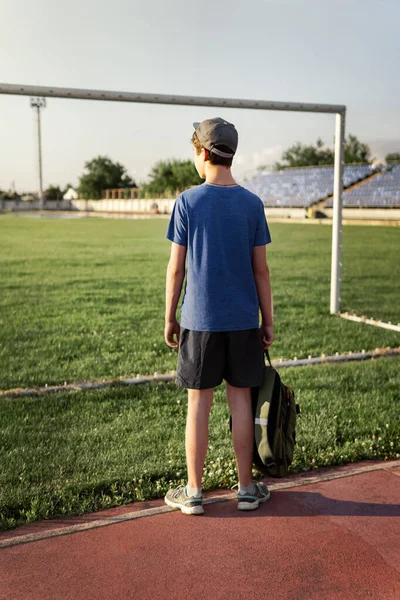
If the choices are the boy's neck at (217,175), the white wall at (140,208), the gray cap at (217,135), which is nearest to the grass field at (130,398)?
the boy's neck at (217,175)

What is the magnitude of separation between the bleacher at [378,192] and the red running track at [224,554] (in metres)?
36.4

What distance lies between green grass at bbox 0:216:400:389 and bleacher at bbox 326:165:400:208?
20421mm

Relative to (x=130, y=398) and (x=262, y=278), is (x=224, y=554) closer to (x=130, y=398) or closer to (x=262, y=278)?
(x=262, y=278)

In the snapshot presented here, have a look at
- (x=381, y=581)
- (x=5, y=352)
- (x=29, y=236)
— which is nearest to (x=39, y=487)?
(x=381, y=581)

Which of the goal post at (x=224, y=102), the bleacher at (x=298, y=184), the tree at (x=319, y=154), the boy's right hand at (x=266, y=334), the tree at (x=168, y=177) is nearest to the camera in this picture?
the boy's right hand at (x=266, y=334)

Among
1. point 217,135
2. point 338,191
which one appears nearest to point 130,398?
point 217,135

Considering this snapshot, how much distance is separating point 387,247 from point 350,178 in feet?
94.1

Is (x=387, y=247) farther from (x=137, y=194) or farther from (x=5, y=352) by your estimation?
(x=137, y=194)

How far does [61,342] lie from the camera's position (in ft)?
23.2

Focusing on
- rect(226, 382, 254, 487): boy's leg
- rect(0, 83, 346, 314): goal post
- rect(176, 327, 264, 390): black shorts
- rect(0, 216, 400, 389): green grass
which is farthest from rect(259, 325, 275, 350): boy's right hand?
rect(0, 83, 346, 314): goal post

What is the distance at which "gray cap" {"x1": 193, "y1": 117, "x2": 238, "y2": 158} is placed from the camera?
283 centimetres

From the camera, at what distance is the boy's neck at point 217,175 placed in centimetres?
288

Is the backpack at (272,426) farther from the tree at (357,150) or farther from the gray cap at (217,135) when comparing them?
the tree at (357,150)

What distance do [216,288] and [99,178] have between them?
245 feet
